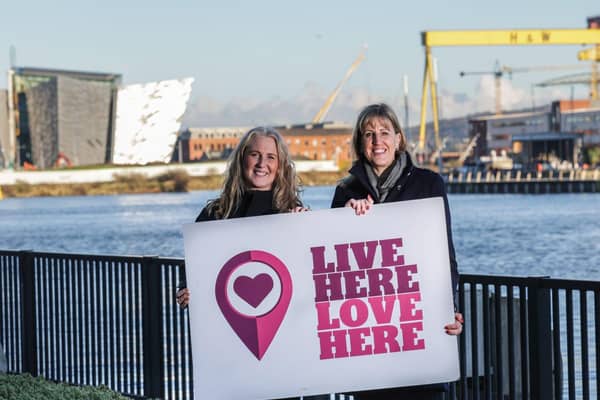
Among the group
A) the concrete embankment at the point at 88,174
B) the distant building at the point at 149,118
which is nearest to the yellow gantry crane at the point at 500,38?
the distant building at the point at 149,118

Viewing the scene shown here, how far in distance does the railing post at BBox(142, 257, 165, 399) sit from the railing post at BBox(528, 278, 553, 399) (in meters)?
2.89

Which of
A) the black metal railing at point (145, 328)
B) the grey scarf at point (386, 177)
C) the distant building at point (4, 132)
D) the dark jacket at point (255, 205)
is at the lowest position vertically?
the black metal railing at point (145, 328)

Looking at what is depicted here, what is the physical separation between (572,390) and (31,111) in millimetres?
189766

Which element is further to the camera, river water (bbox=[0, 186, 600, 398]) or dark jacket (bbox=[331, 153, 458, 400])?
river water (bbox=[0, 186, 600, 398])

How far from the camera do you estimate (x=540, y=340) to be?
258 inches

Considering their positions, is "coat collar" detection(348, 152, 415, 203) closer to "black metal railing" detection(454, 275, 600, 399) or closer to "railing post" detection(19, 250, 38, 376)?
"black metal railing" detection(454, 275, 600, 399)

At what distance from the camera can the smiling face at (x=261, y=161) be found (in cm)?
510

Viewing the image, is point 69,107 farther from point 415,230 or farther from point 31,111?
point 415,230

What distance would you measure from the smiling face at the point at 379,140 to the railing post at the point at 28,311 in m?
5.48

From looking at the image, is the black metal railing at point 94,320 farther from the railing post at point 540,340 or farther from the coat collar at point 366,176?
the coat collar at point 366,176

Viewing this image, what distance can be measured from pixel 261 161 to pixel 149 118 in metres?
142

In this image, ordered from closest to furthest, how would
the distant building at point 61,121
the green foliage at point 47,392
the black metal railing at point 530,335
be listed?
the black metal railing at point 530,335 → the green foliage at point 47,392 → the distant building at point 61,121

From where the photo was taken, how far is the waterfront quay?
128 m

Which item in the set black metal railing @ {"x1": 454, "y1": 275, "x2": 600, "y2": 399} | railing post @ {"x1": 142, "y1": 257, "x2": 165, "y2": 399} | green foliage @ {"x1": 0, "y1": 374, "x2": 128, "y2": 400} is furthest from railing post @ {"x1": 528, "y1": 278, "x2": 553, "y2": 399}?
railing post @ {"x1": 142, "y1": 257, "x2": 165, "y2": 399}
